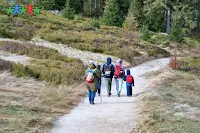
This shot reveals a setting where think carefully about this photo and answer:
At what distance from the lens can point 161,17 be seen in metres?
56.0

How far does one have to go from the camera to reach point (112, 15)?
170ft

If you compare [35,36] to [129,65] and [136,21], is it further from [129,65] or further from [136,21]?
[136,21]

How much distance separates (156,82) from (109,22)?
35.2 metres

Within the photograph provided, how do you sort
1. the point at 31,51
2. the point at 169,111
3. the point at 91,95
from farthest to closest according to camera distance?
the point at 31,51, the point at 91,95, the point at 169,111

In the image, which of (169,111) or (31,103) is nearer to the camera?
(169,111)

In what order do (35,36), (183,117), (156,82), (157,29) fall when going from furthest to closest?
(157,29) → (35,36) → (156,82) → (183,117)

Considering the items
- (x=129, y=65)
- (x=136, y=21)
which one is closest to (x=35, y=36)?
(x=129, y=65)

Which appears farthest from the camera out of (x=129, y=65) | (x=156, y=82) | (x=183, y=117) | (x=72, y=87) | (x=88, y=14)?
(x=88, y=14)

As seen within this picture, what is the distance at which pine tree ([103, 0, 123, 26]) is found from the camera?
51.2 meters

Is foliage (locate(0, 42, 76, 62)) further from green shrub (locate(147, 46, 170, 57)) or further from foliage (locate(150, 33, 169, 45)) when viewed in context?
foliage (locate(150, 33, 169, 45))

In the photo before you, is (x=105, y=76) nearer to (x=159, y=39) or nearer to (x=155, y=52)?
(x=155, y=52)

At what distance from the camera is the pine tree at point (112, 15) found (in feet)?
168

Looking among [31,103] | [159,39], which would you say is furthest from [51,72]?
[159,39]

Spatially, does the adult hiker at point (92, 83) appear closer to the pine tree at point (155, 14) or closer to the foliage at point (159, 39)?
the foliage at point (159, 39)
